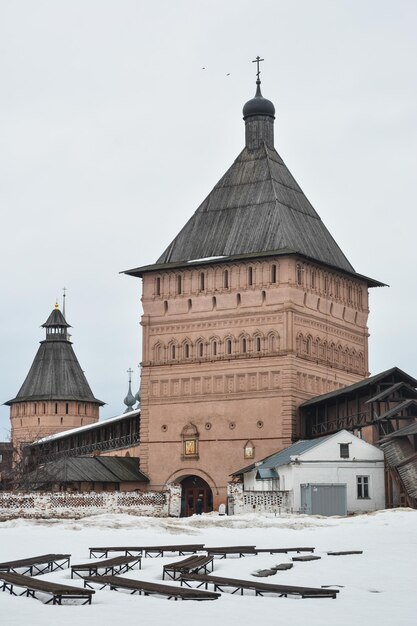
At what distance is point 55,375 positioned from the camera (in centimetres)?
9231

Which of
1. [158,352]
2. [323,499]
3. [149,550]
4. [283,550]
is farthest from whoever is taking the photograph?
[158,352]

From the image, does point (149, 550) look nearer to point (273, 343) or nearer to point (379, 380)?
point (379, 380)

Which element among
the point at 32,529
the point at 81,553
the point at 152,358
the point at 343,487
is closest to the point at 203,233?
the point at 152,358

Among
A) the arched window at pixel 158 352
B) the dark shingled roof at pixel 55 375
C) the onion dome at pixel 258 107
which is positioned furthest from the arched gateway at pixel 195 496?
the dark shingled roof at pixel 55 375

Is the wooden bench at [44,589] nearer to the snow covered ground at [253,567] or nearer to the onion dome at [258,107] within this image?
the snow covered ground at [253,567]

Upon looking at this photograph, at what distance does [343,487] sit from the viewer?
48.4 m

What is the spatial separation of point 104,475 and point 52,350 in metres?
35.2

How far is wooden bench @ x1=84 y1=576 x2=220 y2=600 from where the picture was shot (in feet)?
67.6

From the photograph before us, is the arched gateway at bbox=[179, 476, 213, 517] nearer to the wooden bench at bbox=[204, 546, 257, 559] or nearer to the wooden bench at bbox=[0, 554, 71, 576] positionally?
the wooden bench at bbox=[204, 546, 257, 559]

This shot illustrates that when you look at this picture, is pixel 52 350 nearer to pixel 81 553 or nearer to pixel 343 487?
pixel 343 487

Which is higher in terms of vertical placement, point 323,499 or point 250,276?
point 250,276

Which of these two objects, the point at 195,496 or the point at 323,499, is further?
the point at 195,496

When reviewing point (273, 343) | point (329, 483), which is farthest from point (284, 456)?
point (273, 343)

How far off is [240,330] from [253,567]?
34.0 meters
